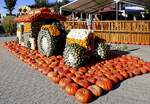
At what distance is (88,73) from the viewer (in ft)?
31.9

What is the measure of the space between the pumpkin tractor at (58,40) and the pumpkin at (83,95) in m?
2.91

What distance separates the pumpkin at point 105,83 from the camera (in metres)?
8.08

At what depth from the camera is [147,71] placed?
9977 mm

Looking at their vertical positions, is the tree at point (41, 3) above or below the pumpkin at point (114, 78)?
above

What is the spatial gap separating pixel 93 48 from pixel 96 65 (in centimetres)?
103

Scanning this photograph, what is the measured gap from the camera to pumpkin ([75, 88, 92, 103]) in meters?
7.30

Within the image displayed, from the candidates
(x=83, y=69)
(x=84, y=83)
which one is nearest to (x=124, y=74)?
(x=83, y=69)

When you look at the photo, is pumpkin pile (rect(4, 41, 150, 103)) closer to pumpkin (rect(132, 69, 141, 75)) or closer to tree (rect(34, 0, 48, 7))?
pumpkin (rect(132, 69, 141, 75))

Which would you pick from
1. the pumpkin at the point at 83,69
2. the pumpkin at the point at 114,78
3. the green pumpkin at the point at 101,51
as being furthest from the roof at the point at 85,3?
the pumpkin at the point at 114,78

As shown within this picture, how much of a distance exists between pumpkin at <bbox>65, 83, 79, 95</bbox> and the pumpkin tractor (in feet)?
7.89

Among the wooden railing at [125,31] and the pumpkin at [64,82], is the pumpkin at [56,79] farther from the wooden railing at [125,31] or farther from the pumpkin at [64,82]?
the wooden railing at [125,31]

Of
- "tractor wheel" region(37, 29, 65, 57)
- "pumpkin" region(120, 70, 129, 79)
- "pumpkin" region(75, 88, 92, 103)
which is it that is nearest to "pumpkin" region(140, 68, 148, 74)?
"pumpkin" region(120, 70, 129, 79)

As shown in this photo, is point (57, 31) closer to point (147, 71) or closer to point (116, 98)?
point (147, 71)

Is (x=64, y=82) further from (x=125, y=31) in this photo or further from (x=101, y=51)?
(x=125, y=31)
